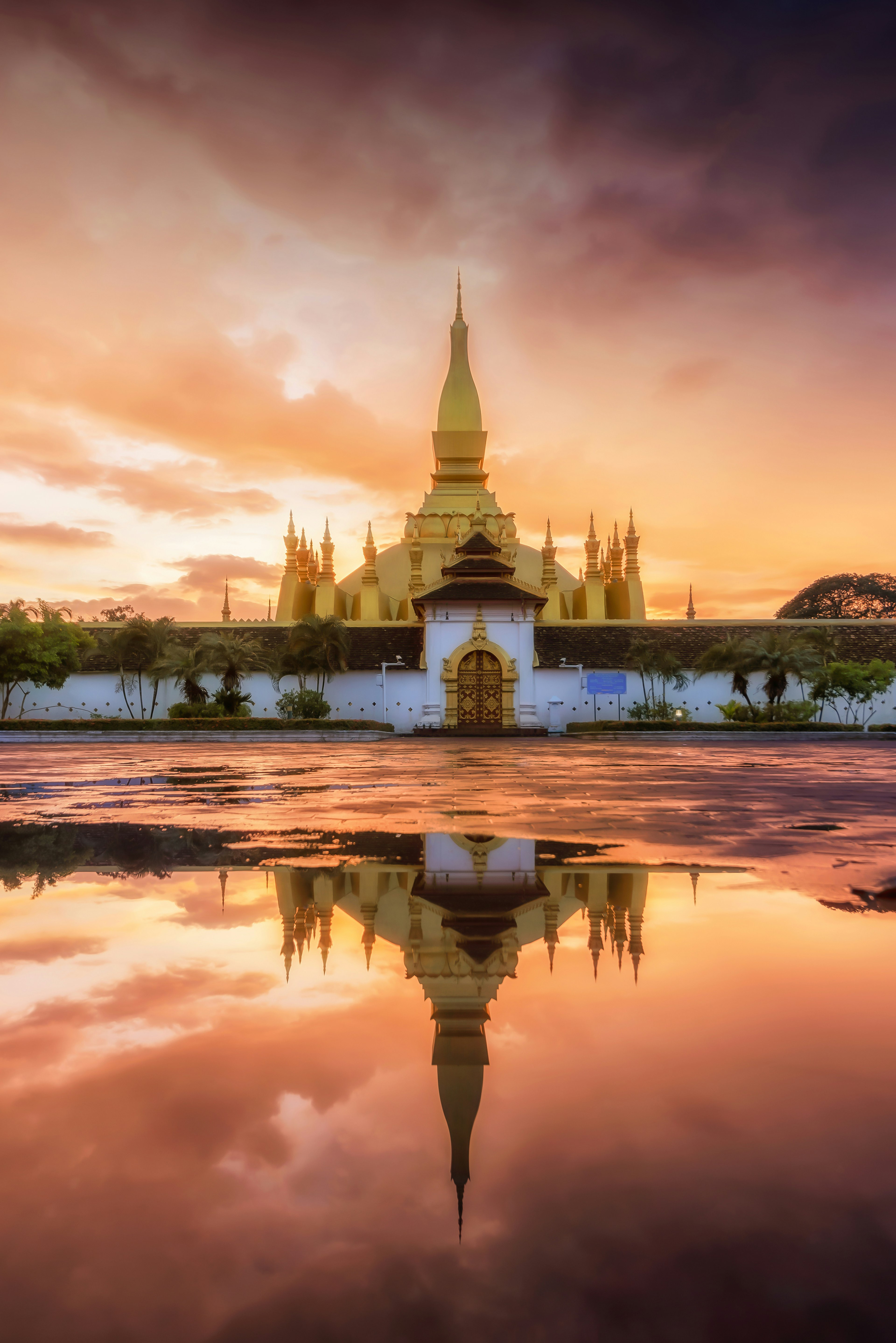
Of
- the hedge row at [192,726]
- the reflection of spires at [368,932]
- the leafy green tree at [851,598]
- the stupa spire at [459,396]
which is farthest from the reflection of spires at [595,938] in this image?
the leafy green tree at [851,598]

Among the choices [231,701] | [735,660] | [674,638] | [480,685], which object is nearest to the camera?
[231,701]

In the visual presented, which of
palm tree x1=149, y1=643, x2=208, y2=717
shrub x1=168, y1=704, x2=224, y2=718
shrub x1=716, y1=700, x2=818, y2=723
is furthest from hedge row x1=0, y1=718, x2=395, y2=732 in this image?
shrub x1=716, y1=700, x2=818, y2=723

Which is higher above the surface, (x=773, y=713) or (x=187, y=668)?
(x=187, y=668)

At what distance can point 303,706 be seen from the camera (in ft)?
123

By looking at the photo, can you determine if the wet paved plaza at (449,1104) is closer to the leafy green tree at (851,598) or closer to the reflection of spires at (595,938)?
the reflection of spires at (595,938)

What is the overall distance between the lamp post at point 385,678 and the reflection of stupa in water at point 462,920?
34.2 m

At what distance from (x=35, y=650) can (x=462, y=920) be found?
1443 inches

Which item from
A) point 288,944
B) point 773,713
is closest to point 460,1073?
point 288,944

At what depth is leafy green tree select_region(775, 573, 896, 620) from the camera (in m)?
71.0

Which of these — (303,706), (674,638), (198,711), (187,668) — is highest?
(674,638)

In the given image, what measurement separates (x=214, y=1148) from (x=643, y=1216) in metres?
0.93

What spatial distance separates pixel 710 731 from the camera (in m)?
32.6

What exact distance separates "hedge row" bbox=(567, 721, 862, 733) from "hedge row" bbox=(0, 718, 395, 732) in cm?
887

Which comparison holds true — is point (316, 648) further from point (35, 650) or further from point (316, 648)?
point (35, 650)
